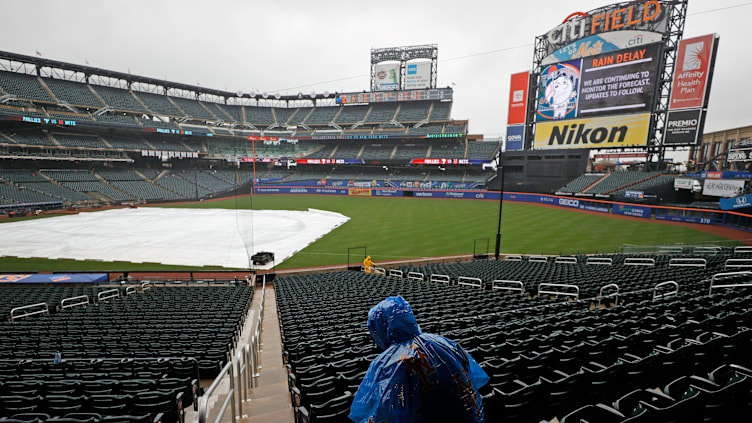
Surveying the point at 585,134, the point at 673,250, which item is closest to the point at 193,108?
the point at 585,134

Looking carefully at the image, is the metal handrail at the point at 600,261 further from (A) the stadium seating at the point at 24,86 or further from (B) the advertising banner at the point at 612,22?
(A) the stadium seating at the point at 24,86

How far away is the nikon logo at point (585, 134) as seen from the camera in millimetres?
41969

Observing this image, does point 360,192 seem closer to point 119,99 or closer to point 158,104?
point 158,104

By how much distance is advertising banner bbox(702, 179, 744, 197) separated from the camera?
29.8 m

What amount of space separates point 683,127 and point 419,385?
168 ft

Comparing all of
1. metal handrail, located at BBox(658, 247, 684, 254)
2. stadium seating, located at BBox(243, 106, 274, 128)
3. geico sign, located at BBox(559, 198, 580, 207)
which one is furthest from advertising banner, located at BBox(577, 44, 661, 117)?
stadium seating, located at BBox(243, 106, 274, 128)

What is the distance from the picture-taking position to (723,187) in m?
31.4

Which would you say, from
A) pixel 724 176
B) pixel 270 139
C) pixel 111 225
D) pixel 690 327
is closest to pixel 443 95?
pixel 270 139

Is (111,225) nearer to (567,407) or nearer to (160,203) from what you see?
(160,203)

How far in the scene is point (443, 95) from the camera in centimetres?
7312

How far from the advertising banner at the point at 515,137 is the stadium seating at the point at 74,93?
227ft

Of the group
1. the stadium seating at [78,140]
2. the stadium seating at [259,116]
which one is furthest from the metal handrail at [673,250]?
the stadium seating at [259,116]

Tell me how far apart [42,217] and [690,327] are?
5081 cm

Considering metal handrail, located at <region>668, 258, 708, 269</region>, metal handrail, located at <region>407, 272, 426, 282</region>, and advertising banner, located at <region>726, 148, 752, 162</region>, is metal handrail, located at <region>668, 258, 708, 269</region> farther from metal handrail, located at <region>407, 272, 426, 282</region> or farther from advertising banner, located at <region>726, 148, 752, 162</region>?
advertising banner, located at <region>726, 148, 752, 162</region>
